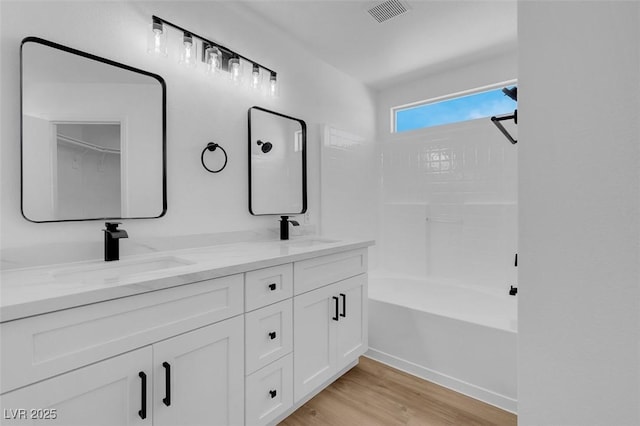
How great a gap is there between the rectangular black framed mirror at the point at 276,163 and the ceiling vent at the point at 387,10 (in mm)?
932

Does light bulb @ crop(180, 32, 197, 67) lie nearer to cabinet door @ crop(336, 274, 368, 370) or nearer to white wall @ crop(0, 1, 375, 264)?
white wall @ crop(0, 1, 375, 264)

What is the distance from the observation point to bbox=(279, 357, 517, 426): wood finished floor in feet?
5.78

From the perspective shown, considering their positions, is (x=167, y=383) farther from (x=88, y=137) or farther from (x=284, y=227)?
(x=284, y=227)

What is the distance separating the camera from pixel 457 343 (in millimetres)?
2074

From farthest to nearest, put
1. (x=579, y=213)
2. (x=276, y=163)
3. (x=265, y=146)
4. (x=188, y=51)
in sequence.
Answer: (x=276, y=163) → (x=265, y=146) → (x=188, y=51) → (x=579, y=213)

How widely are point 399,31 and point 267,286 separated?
2.14 metres

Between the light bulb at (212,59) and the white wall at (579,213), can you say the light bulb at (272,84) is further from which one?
the white wall at (579,213)

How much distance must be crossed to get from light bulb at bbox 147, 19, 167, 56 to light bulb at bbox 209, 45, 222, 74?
248mm

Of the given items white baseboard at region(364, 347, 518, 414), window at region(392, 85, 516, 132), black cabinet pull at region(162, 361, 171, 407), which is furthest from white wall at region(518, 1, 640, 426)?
window at region(392, 85, 516, 132)

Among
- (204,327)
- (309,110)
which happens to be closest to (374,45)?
(309,110)

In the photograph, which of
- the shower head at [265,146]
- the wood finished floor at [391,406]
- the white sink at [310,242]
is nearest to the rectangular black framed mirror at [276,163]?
the shower head at [265,146]

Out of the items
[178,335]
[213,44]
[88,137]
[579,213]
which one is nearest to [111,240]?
[88,137]

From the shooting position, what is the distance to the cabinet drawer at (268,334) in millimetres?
1464

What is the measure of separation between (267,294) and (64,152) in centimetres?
113
